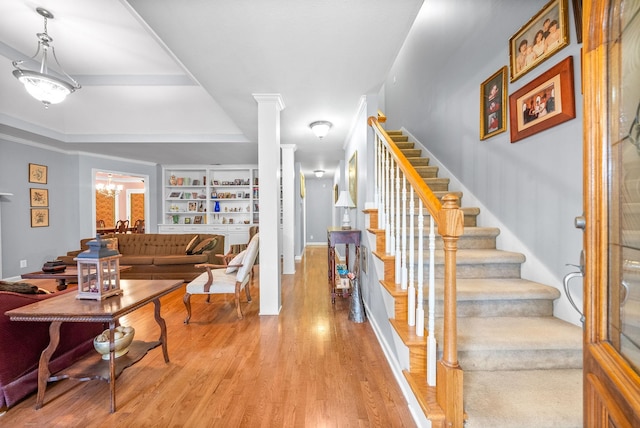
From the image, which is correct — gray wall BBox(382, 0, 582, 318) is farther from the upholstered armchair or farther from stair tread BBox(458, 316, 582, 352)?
the upholstered armchair

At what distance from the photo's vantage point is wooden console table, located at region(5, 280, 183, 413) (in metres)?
1.50

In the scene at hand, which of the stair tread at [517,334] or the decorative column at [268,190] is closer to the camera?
the stair tread at [517,334]

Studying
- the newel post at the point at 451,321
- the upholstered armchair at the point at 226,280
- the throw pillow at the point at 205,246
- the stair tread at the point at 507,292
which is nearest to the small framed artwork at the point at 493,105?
the stair tread at the point at 507,292

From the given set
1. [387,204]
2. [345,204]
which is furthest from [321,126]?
[387,204]

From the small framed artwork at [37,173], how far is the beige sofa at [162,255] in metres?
1.48

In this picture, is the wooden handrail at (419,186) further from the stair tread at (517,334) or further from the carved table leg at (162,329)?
the carved table leg at (162,329)

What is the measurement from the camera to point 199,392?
179 cm

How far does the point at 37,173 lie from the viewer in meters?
5.05

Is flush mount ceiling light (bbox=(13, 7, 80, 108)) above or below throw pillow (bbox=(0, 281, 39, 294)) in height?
above

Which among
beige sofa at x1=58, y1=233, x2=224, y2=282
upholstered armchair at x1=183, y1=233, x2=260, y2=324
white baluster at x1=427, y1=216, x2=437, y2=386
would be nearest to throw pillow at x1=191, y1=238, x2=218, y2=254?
beige sofa at x1=58, y1=233, x2=224, y2=282

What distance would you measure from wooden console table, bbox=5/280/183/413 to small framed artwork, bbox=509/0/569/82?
10.6ft

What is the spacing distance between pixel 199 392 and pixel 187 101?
170 inches

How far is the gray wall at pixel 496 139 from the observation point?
1.81 meters

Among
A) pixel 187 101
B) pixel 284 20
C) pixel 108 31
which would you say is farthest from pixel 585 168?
pixel 187 101
